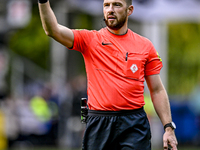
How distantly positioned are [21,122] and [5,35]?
378cm

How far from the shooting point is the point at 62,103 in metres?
14.4

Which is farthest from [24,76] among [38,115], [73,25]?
[38,115]

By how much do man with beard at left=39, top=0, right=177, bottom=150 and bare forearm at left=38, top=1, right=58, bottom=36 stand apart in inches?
10.1

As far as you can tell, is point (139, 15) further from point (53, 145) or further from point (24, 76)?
point (24, 76)

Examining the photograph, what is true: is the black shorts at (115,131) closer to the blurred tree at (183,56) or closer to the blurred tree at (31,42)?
the blurred tree at (183,56)

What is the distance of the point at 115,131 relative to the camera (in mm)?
5043

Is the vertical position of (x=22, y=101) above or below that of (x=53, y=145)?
above

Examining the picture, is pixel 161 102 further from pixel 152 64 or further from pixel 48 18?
pixel 48 18

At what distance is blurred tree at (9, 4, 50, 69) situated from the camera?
26406 millimetres

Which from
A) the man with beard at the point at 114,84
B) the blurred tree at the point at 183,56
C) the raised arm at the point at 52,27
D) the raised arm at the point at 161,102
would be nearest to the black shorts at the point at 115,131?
the man with beard at the point at 114,84

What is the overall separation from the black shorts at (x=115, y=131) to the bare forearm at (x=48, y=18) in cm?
109

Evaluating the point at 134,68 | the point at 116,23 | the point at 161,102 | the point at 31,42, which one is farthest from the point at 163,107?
the point at 31,42

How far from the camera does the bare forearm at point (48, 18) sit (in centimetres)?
460

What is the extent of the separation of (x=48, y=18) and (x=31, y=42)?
22435mm
